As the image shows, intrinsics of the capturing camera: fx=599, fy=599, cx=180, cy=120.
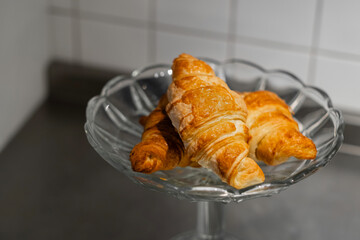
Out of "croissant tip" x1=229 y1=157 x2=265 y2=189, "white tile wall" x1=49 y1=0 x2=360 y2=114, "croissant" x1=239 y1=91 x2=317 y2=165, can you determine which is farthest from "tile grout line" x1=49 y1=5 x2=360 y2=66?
"croissant tip" x1=229 y1=157 x2=265 y2=189

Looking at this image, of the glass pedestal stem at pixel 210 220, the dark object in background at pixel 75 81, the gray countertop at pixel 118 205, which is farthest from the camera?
the dark object in background at pixel 75 81

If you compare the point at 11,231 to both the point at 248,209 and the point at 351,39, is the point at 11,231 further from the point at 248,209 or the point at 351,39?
the point at 351,39

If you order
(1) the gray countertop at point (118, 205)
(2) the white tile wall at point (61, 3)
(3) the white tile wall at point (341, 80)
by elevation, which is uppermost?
(2) the white tile wall at point (61, 3)

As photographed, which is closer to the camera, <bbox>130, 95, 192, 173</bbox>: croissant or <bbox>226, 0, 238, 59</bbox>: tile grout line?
<bbox>130, 95, 192, 173</bbox>: croissant

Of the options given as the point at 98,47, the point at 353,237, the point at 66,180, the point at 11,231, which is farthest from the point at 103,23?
the point at 353,237

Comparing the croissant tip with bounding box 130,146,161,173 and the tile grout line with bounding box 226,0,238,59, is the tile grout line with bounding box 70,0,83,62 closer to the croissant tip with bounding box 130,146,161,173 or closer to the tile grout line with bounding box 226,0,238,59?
the tile grout line with bounding box 226,0,238,59

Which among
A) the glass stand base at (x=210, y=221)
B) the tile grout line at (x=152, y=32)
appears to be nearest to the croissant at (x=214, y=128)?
the glass stand base at (x=210, y=221)

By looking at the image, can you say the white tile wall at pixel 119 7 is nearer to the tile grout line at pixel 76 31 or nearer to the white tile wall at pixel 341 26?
the tile grout line at pixel 76 31
